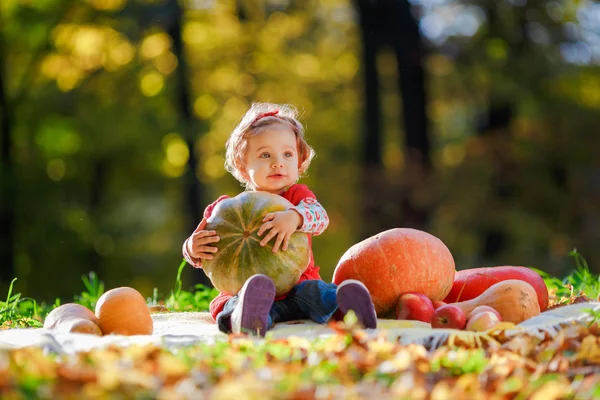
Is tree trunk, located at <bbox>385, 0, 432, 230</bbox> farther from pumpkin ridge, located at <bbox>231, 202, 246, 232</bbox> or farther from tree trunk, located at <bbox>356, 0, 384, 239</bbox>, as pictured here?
pumpkin ridge, located at <bbox>231, 202, 246, 232</bbox>

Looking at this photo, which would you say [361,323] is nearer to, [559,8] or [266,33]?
[559,8]

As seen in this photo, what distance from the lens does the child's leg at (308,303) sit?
3959mm

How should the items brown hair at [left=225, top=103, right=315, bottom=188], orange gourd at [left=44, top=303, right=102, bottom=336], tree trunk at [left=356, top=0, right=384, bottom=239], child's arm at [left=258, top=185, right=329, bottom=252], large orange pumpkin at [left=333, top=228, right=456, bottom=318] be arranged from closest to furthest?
1. orange gourd at [left=44, top=303, right=102, bottom=336]
2. child's arm at [left=258, top=185, right=329, bottom=252]
3. large orange pumpkin at [left=333, top=228, right=456, bottom=318]
4. brown hair at [left=225, top=103, right=315, bottom=188]
5. tree trunk at [left=356, top=0, right=384, bottom=239]

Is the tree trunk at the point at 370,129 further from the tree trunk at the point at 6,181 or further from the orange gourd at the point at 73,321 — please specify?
the orange gourd at the point at 73,321

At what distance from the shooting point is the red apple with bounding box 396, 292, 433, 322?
166 inches

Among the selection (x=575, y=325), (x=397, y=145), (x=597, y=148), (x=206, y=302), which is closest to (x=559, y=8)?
(x=597, y=148)

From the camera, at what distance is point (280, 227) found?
13.0ft

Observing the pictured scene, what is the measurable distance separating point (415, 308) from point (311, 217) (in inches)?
31.3

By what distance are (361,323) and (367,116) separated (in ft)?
40.2

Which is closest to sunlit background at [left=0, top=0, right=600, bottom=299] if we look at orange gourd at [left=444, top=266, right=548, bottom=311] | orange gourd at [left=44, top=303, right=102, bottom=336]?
orange gourd at [left=444, top=266, right=548, bottom=311]

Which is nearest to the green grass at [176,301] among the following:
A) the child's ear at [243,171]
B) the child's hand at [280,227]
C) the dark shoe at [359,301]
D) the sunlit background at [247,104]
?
the child's ear at [243,171]

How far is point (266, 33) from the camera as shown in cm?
1869

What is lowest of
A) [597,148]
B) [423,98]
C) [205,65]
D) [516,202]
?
[516,202]

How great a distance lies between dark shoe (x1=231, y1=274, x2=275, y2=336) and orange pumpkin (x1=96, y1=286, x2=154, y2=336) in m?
0.58
